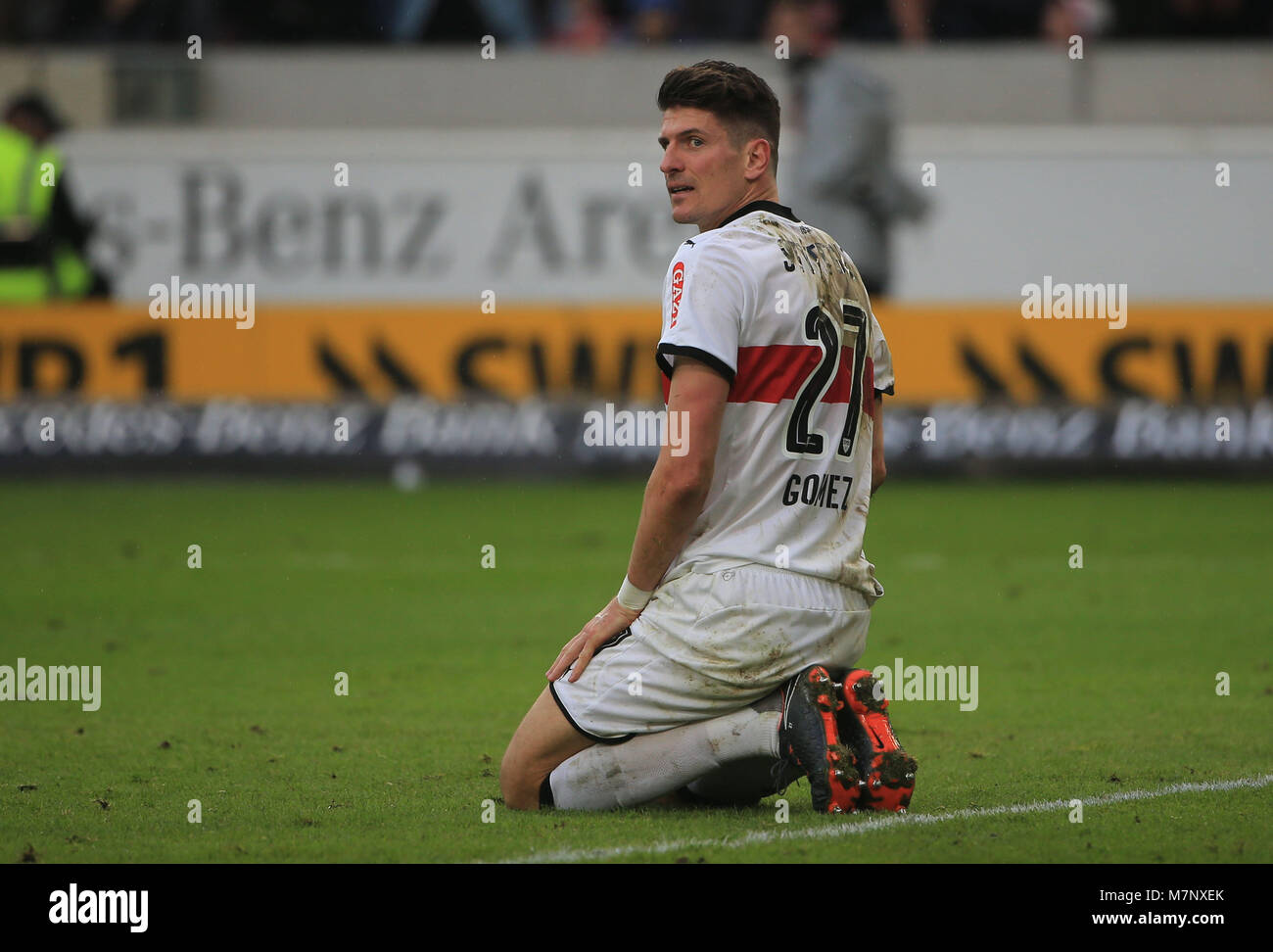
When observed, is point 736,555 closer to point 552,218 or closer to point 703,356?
point 703,356

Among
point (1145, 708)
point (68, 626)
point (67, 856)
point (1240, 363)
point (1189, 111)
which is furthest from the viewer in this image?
point (1189, 111)

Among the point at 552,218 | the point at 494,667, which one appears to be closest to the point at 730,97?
the point at 494,667

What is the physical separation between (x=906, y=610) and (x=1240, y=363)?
683cm

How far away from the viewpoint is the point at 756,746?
506 cm

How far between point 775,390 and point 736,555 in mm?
451

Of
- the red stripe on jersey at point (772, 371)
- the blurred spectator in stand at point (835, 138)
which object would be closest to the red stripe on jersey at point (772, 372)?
the red stripe on jersey at point (772, 371)

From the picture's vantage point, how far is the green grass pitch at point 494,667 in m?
4.94

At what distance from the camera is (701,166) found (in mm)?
5203

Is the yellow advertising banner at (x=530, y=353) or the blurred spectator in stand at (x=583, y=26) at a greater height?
the blurred spectator in stand at (x=583, y=26)

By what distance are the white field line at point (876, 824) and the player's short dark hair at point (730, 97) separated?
1796 millimetres

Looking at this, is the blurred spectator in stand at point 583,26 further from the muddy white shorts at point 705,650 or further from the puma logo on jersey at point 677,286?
the muddy white shorts at point 705,650
